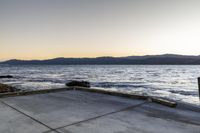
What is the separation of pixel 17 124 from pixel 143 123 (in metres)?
2.49

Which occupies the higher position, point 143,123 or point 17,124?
point 17,124

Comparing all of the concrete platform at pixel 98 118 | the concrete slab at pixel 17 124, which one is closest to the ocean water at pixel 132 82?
the concrete platform at pixel 98 118

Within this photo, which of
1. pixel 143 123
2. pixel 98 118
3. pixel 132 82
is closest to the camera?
pixel 143 123

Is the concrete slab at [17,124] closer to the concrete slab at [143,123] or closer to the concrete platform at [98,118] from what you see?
the concrete platform at [98,118]

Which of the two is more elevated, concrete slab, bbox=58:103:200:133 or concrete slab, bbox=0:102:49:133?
concrete slab, bbox=0:102:49:133

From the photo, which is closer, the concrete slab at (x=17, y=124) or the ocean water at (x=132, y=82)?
the concrete slab at (x=17, y=124)

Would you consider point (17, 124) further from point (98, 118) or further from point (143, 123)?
point (143, 123)

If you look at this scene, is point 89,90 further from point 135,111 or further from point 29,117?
point 29,117

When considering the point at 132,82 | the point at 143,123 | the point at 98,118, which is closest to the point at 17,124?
the point at 98,118

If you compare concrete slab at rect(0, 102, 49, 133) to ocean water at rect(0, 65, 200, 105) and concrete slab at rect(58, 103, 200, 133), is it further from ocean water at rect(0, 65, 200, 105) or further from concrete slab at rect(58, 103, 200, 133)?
ocean water at rect(0, 65, 200, 105)

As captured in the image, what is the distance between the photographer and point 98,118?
12.2ft

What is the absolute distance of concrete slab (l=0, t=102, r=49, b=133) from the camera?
9.91ft

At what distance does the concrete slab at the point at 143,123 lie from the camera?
3.10 metres

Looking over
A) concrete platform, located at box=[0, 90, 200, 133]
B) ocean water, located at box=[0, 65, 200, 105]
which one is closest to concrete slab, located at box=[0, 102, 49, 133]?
concrete platform, located at box=[0, 90, 200, 133]
